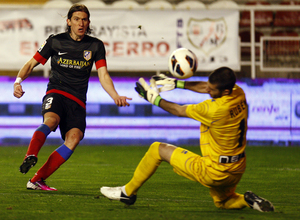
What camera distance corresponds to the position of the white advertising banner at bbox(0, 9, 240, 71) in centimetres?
1156

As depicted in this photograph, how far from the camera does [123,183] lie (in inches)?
251

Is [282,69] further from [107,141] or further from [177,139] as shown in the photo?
[107,141]

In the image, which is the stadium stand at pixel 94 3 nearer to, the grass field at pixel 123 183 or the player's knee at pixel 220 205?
the grass field at pixel 123 183

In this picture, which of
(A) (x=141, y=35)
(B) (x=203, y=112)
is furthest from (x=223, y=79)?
(A) (x=141, y=35)

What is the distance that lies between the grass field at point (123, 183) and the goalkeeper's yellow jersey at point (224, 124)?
20.4 inches

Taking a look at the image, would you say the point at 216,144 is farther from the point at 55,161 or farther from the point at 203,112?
the point at 55,161

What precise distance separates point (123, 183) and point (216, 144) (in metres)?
2.29

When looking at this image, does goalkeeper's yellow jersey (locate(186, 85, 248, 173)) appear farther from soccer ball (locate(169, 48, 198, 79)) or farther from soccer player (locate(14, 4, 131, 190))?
soccer player (locate(14, 4, 131, 190))

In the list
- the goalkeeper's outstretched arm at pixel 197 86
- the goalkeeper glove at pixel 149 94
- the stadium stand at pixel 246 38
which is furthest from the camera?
the stadium stand at pixel 246 38

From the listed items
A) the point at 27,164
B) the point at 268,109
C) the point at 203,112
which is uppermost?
the point at 203,112

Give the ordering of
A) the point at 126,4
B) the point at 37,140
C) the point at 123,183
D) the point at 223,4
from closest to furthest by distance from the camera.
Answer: the point at 37,140 → the point at 123,183 → the point at 223,4 → the point at 126,4

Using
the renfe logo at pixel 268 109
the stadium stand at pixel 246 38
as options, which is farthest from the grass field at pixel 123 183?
the stadium stand at pixel 246 38

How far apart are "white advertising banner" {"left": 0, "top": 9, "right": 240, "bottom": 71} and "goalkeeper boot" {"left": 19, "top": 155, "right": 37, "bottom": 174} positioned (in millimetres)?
7039

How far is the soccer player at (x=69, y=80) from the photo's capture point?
561 centimetres
